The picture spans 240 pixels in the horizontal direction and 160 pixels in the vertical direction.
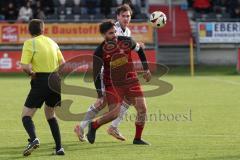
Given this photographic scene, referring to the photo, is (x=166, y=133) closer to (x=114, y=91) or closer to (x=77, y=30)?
(x=114, y=91)

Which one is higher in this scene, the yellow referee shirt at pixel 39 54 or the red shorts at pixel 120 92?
the yellow referee shirt at pixel 39 54

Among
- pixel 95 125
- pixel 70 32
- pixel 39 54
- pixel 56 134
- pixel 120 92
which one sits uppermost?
pixel 39 54

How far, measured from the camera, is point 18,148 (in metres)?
11.5

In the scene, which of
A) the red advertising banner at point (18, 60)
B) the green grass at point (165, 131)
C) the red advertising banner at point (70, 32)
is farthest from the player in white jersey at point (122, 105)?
the red advertising banner at point (70, 32)

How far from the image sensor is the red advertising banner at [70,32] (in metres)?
31.7

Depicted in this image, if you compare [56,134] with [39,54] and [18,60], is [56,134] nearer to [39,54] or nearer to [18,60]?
[39,54]

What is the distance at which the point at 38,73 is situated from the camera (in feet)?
35.4

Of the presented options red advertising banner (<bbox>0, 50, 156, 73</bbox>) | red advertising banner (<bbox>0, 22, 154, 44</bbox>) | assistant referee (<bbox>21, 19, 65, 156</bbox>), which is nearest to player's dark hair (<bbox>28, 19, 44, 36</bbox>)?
assistant referee (<bbox>21, 19, 65, 156</bbox>)

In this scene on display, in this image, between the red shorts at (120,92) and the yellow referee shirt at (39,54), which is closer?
the yellow referee shirt at (39,54)

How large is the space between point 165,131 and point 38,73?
3.57m

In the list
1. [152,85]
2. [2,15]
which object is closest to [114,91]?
[152,85]

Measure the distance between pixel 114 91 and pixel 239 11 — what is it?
81.9 ft

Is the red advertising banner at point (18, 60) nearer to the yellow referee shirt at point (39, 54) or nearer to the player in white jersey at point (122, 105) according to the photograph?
the player in white jersey at point (122, 105)

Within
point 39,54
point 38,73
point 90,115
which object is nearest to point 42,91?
point 38,73
